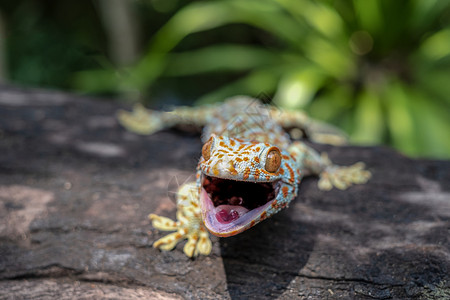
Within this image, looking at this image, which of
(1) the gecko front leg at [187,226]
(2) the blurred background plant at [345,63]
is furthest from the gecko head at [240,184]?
(2) the blurred background plant at [345,63]

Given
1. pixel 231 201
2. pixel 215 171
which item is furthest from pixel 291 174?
pixel 215 171

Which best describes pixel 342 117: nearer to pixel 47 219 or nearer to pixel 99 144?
pixel 99 144

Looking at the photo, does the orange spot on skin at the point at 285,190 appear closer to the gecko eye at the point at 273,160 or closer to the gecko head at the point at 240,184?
the gecko head at the point at 240,184

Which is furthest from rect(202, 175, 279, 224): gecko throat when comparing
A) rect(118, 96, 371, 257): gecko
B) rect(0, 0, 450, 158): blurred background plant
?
rect(0, 0, 450, 158): blurred background plant

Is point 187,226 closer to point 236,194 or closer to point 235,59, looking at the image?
point 236,194

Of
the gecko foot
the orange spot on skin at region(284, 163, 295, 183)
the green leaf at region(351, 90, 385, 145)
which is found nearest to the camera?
the orange spot on skin at region(284, 163, 295, 183)

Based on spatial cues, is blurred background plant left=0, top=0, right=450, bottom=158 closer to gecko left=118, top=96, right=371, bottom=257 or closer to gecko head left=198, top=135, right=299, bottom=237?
gecko left=118, top=96, right=371, bottom=257
